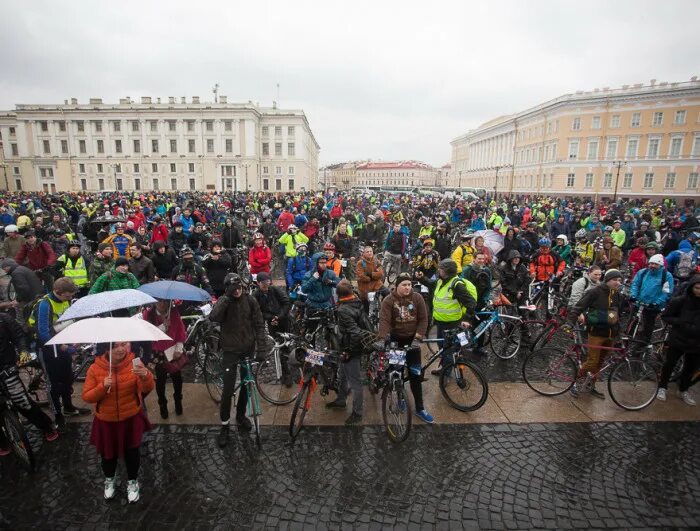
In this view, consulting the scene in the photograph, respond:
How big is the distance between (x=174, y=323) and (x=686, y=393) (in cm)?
676

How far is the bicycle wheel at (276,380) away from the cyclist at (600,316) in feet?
13.0

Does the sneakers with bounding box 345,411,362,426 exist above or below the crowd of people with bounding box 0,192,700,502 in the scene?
below

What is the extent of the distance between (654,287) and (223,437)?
6781mm


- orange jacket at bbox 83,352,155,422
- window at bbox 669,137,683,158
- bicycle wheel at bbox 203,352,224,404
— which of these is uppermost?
window at bbox 669,137,683,158

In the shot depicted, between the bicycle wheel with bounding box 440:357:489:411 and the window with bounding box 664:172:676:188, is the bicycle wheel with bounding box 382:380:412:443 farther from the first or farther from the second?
the window with bounding box 664:172:676:188

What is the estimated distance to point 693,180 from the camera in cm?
4769

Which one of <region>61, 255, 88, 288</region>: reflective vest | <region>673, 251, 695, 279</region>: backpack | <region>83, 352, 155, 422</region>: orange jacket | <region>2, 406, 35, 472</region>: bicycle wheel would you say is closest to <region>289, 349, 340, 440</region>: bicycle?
<region>83, 352, 155, 422</region>: orange jacket

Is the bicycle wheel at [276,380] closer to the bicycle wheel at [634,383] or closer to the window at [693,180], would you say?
the bicycle wheel at [634,383]

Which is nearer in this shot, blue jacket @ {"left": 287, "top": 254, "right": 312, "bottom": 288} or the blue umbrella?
the blue umbrella

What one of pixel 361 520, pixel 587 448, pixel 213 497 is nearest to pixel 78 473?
pixel 213 497

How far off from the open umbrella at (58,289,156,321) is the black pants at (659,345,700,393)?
255 inches

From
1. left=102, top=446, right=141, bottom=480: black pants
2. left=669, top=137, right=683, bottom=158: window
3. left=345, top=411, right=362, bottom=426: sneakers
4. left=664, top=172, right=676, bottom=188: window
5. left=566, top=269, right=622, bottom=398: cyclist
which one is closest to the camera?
left=102, top=446, right=141, bottom=480: black pants

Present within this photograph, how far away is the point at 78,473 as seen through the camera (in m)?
3.94

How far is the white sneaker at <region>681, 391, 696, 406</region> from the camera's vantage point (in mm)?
5277
